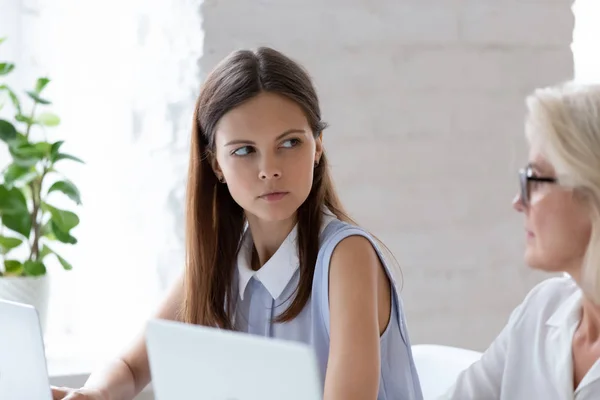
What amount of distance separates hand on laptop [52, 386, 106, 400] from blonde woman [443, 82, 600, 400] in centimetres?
63

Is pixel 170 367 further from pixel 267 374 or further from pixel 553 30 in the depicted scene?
pixel 553 30

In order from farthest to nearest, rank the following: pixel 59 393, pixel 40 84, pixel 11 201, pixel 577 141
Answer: pixel 40 84
pixel 11 201
pixel 59 393
pixel 577 141

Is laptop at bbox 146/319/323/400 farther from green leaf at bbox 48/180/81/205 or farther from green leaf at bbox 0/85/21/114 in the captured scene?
green leaf at bbox 0/85/21/114

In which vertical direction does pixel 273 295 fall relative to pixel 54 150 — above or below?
Result: below

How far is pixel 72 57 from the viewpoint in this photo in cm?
257

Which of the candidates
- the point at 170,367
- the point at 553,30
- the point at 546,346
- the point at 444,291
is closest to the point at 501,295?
the point at 444,291

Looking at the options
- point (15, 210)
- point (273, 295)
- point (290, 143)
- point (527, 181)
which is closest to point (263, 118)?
point (290, 143)

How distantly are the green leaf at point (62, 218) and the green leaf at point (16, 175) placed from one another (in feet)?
0.25

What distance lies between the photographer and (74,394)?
5.05 feet

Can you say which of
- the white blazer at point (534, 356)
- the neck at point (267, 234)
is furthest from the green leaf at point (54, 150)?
the white blazer at point (534, 356)

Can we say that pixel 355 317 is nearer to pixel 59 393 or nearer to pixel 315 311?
pixel 315 311

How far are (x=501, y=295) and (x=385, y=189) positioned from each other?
409mm

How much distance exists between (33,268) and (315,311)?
2.59 ft

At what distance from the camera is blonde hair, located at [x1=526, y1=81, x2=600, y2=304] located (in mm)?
1177
